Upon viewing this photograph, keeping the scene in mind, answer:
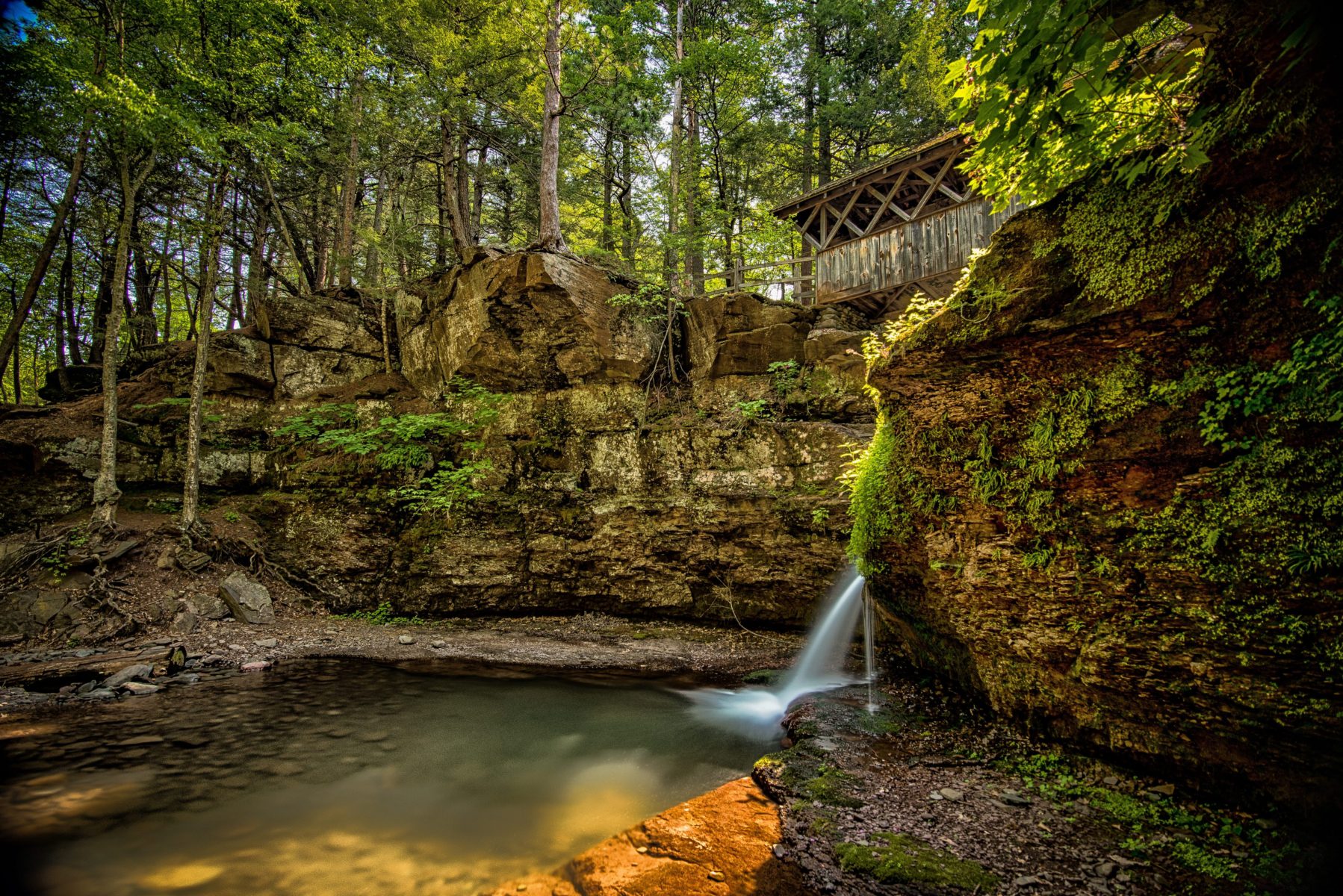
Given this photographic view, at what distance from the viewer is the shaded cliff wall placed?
2527 mm

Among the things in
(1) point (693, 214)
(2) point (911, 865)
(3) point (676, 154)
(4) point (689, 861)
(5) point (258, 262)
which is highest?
(3) point (676, 154)

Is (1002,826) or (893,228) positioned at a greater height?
(893,228)

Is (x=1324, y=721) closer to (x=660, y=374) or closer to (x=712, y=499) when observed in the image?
(x=712, y=499)

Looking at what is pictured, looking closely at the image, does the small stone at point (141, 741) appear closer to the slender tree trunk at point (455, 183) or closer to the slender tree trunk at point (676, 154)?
the slender tree trunk at point (676, 154)

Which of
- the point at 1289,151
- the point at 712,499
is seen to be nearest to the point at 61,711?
the point at 712,499

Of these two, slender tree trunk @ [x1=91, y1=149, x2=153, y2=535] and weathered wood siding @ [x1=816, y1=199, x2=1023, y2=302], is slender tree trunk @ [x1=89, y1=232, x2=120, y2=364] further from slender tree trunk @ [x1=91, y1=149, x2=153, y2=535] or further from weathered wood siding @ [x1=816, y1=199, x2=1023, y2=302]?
weathered wood siding @ [x1=816, y1=199, x2=1023, y2=302]

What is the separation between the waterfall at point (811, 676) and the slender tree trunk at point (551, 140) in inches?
420

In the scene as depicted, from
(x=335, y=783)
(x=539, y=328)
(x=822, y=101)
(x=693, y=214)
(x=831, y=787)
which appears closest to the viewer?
(x=831, y=787)

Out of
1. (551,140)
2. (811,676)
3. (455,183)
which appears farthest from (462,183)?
(811,676)

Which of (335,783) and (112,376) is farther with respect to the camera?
(112,376)

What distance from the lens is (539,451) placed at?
11.9 meters

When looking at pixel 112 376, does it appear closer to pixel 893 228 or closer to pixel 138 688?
pixel 138 688

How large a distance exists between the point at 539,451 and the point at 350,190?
1047 centimetres

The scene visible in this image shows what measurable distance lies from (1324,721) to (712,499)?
27.2 feet
